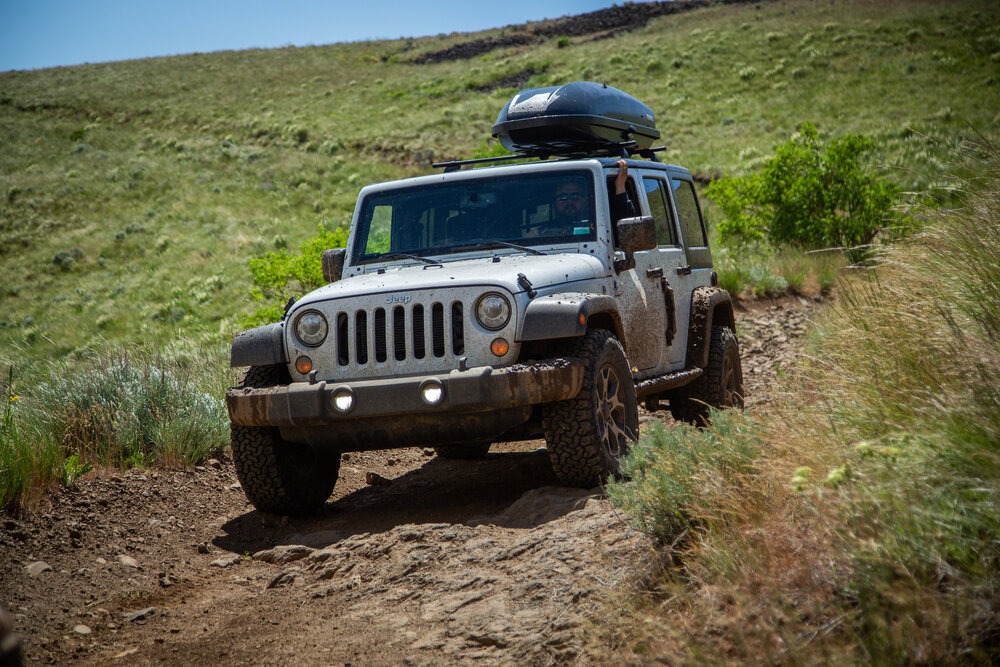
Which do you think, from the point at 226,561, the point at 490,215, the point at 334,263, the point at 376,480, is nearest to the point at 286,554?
the point at 226,561

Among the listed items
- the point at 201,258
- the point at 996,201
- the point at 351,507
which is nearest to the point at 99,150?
the point at 201,258

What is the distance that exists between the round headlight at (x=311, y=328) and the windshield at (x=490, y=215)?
106 cm

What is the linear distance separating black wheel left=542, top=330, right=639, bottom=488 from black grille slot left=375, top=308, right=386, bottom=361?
3.24 feet

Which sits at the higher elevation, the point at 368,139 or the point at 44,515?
the point at 368,139

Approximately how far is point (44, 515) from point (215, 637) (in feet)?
7.06

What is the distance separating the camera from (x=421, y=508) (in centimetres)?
595

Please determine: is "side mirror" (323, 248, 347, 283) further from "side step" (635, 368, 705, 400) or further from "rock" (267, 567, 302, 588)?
"rock" (267, 567, 302, 588)

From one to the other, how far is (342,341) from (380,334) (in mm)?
235

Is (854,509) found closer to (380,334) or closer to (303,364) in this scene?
(380,334)

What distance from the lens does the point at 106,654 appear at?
3826 mm

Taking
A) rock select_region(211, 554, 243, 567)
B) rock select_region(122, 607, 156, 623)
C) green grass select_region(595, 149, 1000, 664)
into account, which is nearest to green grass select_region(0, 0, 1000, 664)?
green grass select_region(595, 149, 1000, 664)

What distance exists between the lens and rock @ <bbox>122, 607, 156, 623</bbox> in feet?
13.9

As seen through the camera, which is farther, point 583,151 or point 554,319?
point 583,151

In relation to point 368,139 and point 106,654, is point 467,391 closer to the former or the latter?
point 106,654
